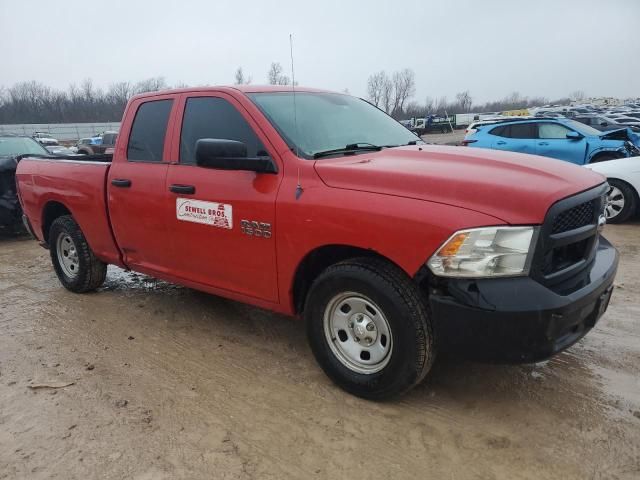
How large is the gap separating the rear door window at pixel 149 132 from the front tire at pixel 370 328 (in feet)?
6.48

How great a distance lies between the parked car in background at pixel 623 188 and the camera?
755 centimetres

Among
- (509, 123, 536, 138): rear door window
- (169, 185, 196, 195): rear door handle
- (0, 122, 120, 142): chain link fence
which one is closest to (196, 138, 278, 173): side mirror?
(169, 185, 196, 195): rear door handle

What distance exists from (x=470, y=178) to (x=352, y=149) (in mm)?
1067

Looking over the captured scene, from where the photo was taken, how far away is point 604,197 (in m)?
3.01

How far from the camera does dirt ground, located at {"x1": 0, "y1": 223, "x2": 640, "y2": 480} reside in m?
2.52

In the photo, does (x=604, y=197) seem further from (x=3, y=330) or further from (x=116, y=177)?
(x=3, y=330)

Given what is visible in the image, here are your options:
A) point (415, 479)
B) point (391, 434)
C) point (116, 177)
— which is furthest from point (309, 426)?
point (116, 177)

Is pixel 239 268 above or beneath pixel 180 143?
beneath

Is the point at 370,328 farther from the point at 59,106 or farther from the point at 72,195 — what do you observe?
the point at 59,106

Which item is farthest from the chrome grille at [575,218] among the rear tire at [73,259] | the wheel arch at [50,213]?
the wheel arch at [50,213]

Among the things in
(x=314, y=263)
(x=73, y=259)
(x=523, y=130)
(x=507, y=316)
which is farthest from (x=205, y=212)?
(x=523, y=130)

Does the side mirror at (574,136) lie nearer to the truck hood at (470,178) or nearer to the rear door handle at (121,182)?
the truck hood at (470,178)

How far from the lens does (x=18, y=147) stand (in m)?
9.18

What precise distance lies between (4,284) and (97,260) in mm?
1604
